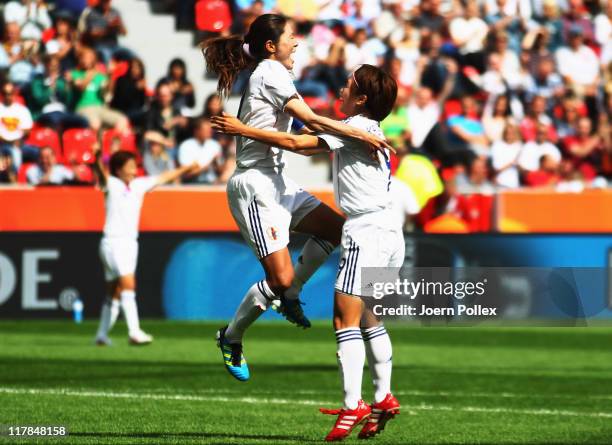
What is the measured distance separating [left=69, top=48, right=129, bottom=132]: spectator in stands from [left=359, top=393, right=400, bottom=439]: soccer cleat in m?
11.9

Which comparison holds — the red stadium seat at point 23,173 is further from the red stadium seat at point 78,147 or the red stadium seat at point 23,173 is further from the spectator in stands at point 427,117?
the spectator in stands at point 427,117

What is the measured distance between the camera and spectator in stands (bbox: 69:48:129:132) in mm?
19375

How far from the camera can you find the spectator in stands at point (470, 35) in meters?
21.8

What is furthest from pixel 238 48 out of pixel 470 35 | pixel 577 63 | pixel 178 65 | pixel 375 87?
pixel 577 63

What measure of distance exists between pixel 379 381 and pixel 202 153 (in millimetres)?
11449

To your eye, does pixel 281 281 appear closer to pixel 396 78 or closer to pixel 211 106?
pixel 211 106

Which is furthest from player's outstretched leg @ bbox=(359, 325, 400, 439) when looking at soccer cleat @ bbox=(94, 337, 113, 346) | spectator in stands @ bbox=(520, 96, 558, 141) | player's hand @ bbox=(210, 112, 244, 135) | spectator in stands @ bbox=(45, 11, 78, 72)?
spectator in stands @ bbox=(520, 96, 558, 141)

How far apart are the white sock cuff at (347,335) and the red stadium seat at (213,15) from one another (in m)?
13.5

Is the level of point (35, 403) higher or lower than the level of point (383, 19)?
lower

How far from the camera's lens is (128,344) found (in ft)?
49.4

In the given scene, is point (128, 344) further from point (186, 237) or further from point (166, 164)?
point (166, 164)

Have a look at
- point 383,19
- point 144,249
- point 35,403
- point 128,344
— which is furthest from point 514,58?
point 35,403

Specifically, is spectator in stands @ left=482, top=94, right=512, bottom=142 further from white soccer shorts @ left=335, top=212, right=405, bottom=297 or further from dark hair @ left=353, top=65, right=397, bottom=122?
white soccer shorts @ left=335, top=212, right=405, bottom=297

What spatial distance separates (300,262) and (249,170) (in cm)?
70
